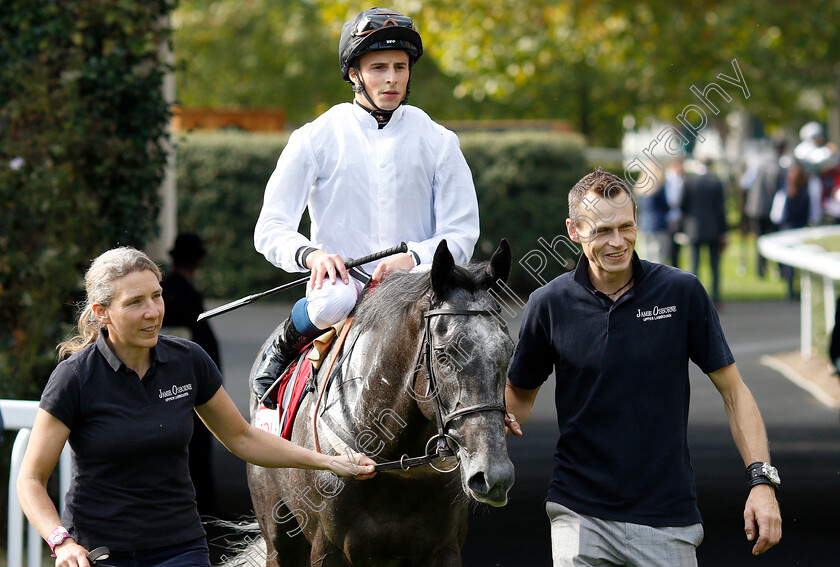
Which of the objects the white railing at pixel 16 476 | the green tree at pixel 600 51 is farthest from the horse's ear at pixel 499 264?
the green tree at pixel 600 51

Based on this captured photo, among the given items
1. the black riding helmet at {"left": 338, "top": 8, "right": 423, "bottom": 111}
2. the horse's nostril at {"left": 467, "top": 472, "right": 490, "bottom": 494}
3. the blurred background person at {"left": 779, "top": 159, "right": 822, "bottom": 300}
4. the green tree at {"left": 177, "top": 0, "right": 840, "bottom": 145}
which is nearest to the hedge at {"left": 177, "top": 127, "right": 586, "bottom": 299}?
the green tree at {"left": 177, "top": 0, "right": 840, "bottom": 145}

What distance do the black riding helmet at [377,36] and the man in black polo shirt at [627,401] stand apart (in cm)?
99

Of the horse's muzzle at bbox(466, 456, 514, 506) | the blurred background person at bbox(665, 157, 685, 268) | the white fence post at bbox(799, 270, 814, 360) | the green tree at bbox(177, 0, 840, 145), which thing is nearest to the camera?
the horse's muzzle at bbox(466, 456, 514, 506)

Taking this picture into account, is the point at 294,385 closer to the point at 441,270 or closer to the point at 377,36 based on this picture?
the point at 441,270

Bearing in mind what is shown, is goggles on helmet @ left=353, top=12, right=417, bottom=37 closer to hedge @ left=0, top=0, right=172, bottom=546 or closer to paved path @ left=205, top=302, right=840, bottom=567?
paved path @ left=205, top=302, right=840, bottom=567

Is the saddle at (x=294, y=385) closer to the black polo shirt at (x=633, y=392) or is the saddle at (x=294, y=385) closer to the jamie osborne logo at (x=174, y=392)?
the jamie osborne logo at (x=174, y=392)

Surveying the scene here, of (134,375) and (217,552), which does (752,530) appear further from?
(217,552)

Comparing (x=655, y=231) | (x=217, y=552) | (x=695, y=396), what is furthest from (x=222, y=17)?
(x=217, y=552)

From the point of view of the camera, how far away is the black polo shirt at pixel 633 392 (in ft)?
11.7

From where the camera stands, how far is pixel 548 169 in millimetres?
18062

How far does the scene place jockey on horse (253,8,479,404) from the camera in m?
4.26

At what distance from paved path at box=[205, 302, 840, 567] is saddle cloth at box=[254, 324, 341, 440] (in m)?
0.78

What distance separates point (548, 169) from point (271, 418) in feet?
46.0

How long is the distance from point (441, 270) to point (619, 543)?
101cm
